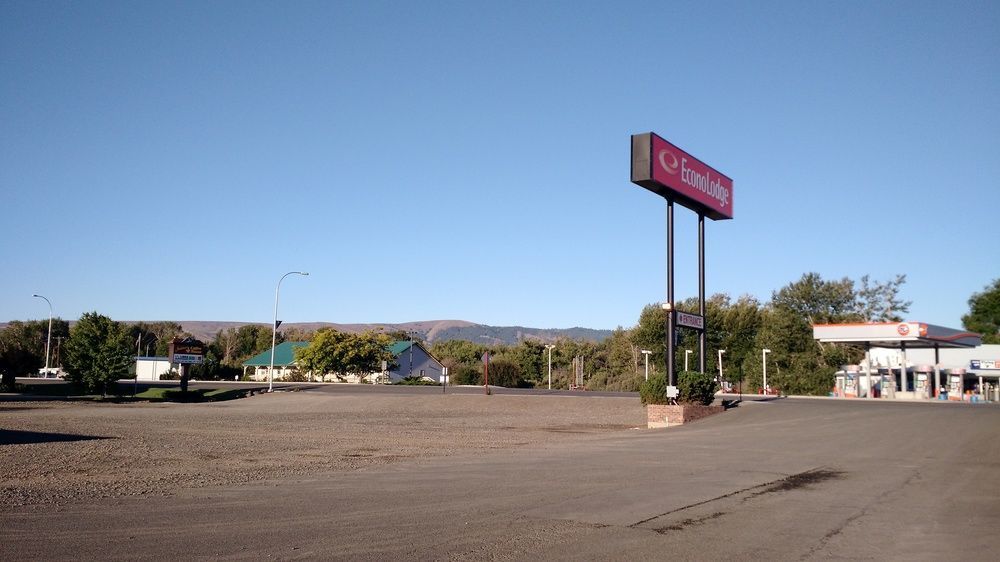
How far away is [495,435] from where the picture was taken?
24.9 metres

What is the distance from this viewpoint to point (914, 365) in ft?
193

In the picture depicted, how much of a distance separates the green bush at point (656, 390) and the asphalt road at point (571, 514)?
11473 millimetres

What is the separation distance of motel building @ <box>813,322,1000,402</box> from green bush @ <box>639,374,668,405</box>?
25.2 m

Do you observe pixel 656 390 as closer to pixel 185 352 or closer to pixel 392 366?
pixel 185 352

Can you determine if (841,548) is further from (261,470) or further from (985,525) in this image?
(261,470)

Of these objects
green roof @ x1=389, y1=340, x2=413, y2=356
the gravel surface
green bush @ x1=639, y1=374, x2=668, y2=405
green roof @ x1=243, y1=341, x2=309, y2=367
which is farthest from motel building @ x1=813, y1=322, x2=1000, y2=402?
green roof @ x1=243, y1=341, x2=309, y2=367

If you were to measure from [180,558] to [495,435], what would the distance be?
17571mm

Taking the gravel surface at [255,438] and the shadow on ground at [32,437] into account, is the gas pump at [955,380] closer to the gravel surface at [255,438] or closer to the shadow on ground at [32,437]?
the gravel surface at [255,438]

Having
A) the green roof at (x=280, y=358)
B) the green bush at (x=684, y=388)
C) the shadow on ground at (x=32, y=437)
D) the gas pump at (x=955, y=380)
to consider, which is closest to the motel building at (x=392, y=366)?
the green roof at (x=280, y=358)

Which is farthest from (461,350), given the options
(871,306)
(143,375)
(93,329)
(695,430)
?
(695,430)

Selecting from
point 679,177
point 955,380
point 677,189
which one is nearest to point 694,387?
point 677,189

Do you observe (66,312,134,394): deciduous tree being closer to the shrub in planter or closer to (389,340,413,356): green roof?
the shrub in planter

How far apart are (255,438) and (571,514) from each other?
14755 millimetres

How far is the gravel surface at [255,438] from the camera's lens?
44.1ft
